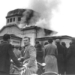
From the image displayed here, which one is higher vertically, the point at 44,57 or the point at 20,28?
the point at 20,28

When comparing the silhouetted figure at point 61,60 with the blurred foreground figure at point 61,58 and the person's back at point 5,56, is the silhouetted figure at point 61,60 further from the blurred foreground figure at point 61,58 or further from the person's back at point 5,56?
the person's back at point 5,56

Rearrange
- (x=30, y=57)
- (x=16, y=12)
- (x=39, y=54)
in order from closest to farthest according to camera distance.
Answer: (x=30, y=57), (x=39, y=54), (x=16, y=12)

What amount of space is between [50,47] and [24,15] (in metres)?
32.1

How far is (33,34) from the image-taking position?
109 feet

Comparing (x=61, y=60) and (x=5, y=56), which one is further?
(x=61, y=60)

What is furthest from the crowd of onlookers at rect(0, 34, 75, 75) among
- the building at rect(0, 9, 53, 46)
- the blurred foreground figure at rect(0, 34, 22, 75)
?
the building at rect(0, 9, 53, 46)

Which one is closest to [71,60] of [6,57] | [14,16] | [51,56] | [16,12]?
[51,56]

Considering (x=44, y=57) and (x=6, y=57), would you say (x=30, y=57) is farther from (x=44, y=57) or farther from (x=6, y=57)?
(x=6, y=57)

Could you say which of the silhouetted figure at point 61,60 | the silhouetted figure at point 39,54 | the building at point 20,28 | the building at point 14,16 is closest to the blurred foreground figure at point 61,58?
the silhouetted figure at point 61,60

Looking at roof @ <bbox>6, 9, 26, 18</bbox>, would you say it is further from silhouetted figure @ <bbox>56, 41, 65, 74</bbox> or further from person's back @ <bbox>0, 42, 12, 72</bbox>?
person's back @ <bbox>0, 42, 12, 72</bbox>

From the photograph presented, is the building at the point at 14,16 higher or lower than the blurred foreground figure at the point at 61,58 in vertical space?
higher

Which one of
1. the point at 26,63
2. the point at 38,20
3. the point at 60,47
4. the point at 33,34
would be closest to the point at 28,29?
the point at 33,34

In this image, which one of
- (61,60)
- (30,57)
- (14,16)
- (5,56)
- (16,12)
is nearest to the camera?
(5,56)

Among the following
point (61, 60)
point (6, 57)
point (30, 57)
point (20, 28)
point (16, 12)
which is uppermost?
point (16, 12)
